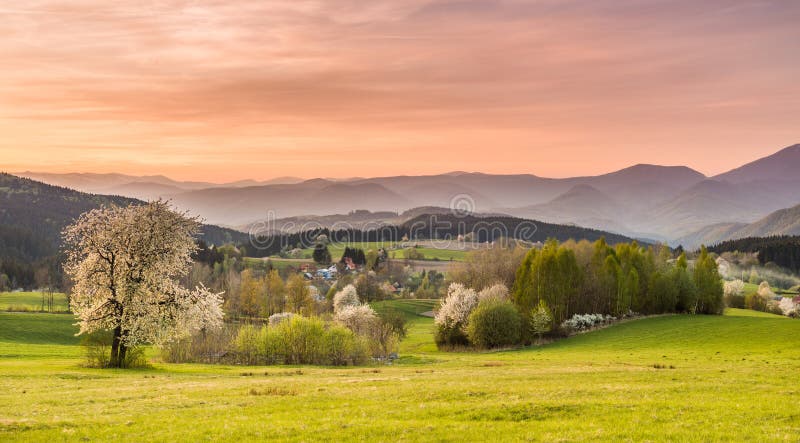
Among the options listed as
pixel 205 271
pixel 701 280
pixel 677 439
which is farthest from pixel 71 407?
pixel 205 271

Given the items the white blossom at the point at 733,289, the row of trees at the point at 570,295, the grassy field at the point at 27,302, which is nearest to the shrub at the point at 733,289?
the white blossom at the point at 733,289

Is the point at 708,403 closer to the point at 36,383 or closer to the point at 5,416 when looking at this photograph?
the point at 5,416

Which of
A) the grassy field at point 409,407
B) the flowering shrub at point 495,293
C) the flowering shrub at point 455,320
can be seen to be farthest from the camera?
the flowering shrub at point 495,293

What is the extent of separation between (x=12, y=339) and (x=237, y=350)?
45320 mm

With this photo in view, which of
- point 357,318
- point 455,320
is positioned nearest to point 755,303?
point 455,320

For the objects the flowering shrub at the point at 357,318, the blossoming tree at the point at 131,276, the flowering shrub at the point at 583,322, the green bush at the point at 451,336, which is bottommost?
the green bush at the point at 451,336

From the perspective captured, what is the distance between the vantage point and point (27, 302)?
140 m

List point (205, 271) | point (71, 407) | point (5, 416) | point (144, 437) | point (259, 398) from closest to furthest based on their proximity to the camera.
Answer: point (144, 437) → point (5, 416) → point (71, 407) → point (259, 398) → point (205, 271)

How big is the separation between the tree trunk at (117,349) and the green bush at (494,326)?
4896cm

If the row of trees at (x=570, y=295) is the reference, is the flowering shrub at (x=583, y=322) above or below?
below

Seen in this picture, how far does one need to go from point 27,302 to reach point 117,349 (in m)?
117

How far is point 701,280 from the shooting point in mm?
101812

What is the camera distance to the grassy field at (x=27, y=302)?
12454cm

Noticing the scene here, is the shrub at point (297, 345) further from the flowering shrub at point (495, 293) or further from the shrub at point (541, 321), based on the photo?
the flowering shrub at point (495, 293)
